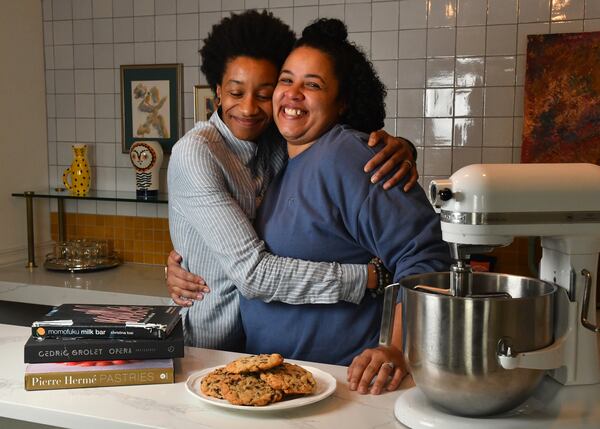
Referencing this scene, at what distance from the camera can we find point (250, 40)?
1800mm

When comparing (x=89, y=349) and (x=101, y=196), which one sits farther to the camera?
(x=101, y=196)

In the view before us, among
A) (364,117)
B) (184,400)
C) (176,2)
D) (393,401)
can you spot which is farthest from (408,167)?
(176,2)

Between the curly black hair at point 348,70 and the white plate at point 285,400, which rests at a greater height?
the curly black hair at point 348,70

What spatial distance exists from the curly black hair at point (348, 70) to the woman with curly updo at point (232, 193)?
131 mm

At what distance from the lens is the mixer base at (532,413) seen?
3.56 feet

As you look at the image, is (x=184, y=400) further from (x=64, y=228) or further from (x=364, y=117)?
(x=64, y=228)

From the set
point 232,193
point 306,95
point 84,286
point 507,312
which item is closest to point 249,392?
point 507,312

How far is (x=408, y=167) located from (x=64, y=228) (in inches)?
103

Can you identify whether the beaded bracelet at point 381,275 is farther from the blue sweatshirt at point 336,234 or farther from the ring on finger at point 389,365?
the ring on finger at point 389,365

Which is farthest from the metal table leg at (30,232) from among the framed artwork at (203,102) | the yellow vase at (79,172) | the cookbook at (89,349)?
the cookbook at (89,349)

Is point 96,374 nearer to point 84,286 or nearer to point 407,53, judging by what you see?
point 84,286

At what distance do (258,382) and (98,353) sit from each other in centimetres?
32

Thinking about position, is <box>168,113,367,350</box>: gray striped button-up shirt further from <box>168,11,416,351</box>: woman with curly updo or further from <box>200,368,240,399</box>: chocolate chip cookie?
<box>200,368,240,399</box>: chocolate chip cookie

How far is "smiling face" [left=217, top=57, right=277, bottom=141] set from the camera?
5.87 ft
